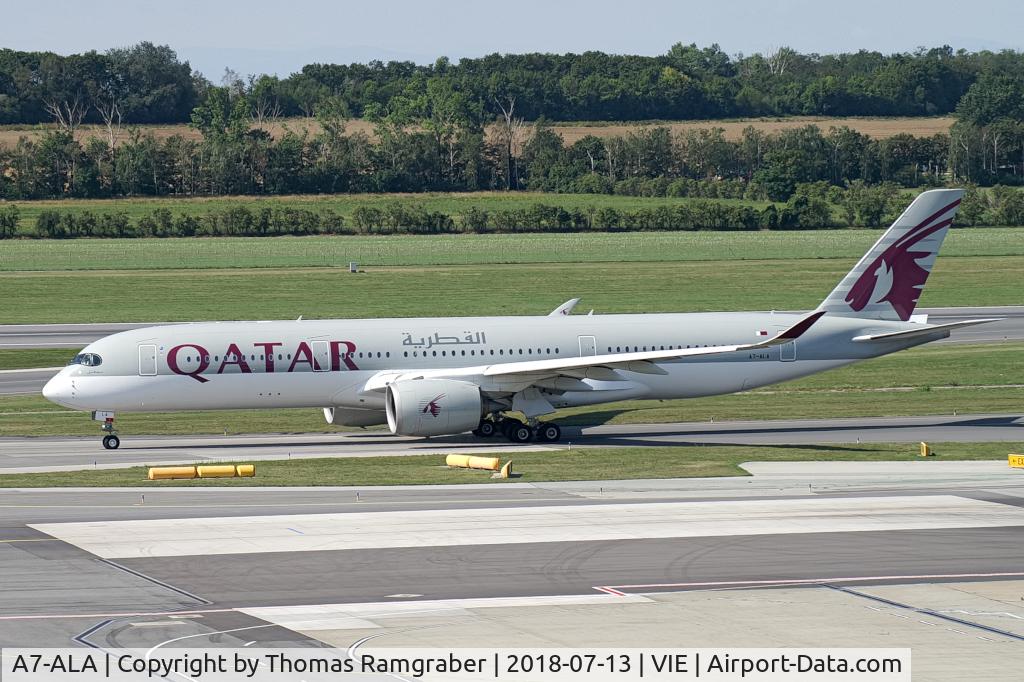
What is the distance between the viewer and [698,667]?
19938 millimetres

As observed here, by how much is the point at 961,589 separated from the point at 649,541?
22.2ft

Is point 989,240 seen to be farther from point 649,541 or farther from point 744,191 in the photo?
point 649,541

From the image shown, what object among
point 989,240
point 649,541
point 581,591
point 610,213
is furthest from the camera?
point 610,213

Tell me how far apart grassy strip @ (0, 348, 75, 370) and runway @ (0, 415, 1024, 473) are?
1947 cm

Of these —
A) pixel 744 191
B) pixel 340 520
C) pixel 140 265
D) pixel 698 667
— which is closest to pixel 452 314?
pixel 140 265

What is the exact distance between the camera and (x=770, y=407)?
53094mm

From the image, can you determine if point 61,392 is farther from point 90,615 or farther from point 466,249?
point 466,249

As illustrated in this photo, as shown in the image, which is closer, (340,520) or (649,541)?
(649,541)

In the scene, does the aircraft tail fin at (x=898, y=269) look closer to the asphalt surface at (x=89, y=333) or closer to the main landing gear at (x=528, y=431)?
the main landing gear at (x=528, y=431)

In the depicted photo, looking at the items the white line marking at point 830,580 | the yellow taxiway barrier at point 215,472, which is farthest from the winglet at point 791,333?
the yellow taxiway barrier at point 215,472

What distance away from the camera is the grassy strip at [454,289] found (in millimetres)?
88188

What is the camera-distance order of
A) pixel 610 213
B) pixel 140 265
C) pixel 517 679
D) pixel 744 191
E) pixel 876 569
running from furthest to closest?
pixel 744 191 → pixel 610 213 → pixel 140 265 → pixel 876 569 → pixel 517 679

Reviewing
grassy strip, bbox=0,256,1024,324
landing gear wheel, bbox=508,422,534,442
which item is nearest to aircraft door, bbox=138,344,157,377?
landing gear wheel, bbox=508,422,534,442

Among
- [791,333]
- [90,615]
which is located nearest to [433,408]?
[791,333]
